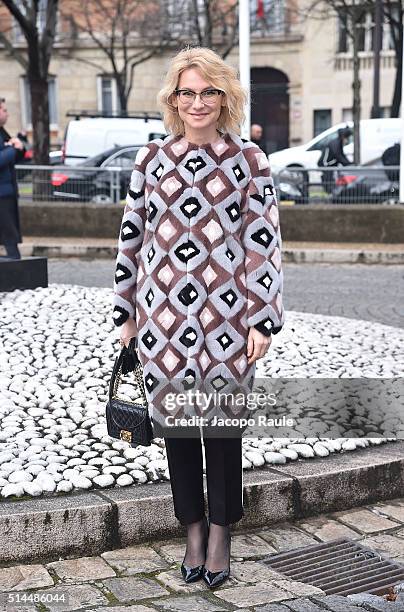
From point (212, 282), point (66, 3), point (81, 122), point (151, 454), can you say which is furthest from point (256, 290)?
point (66, 3)

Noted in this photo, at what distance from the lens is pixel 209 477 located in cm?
397

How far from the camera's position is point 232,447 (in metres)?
3.90

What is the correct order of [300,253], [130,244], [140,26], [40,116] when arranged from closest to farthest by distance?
[130,244]
[300,253]
[40,116]
[140,26]

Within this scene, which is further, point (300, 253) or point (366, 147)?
point (366, 147)

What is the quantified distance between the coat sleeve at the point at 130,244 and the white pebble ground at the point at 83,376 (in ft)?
3.37

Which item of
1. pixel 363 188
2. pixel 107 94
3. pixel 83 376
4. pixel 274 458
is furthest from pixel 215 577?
pixel 107 94

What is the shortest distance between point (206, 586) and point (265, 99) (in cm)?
4122

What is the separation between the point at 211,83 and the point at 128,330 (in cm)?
95

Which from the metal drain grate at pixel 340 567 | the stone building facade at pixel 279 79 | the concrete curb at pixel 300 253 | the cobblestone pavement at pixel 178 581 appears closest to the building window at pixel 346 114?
the stone building facade at pixel 279 79

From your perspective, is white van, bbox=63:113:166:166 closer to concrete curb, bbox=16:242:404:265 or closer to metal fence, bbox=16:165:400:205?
metal fence, bbox=16:165:400:205

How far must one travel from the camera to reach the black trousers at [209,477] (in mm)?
3904

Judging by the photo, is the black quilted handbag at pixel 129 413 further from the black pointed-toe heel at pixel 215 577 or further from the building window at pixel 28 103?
the building window at pixel 28 103

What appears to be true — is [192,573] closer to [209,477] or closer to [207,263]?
[209,477]

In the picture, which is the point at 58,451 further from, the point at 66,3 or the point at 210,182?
the point at 66,3
